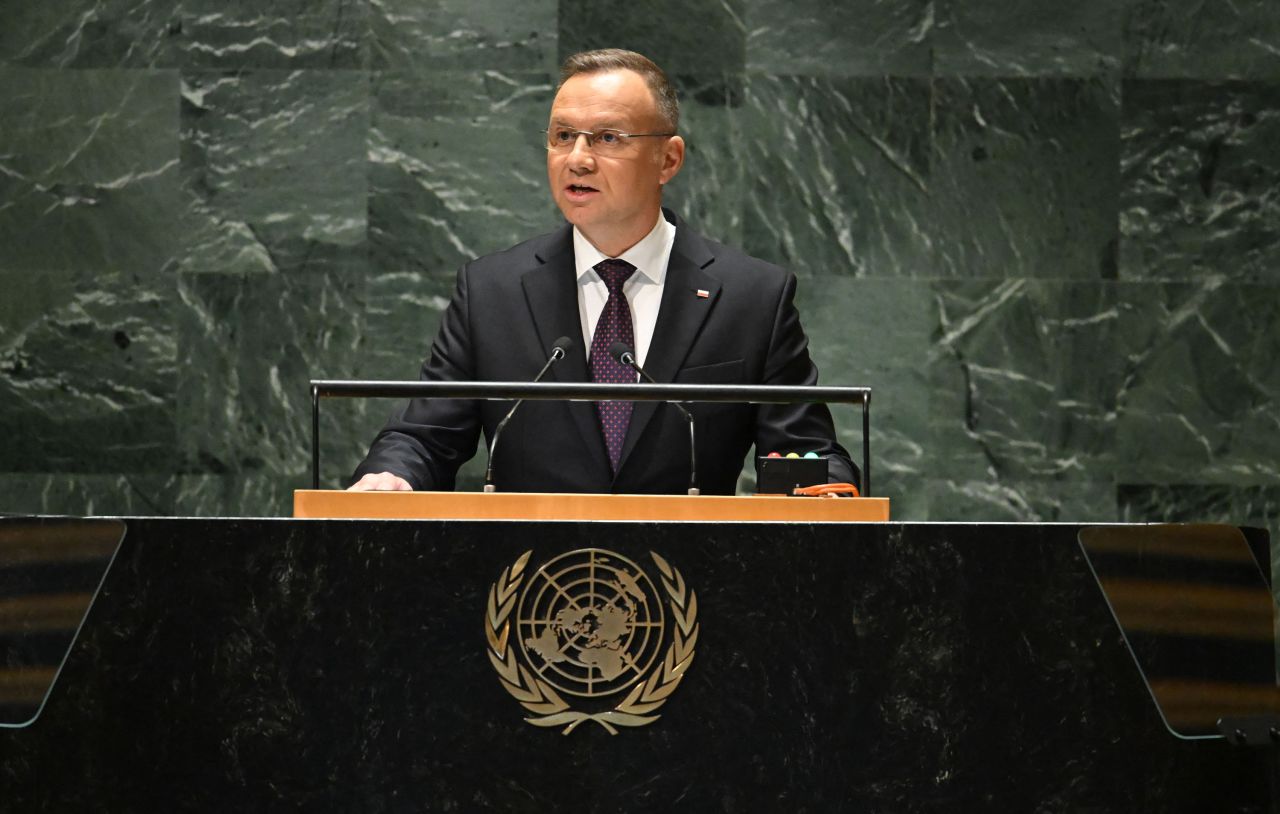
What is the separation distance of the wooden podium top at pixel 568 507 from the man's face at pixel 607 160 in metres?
1.41

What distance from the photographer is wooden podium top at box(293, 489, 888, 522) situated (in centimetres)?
226

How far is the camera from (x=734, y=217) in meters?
5.21

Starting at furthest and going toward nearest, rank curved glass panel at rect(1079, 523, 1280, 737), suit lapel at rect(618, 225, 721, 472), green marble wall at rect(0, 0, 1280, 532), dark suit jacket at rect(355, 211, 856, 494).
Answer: green marble wall at rect(0, 0, 1280, 532) < suit lapel at rect(618, 225, 721, 472) < dark suit jacket at rect(355, 211, 856, 494) < curved glass panel at rect(1079, 523, 1280, 737)

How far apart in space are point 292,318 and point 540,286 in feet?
5.80

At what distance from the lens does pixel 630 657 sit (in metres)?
2.15

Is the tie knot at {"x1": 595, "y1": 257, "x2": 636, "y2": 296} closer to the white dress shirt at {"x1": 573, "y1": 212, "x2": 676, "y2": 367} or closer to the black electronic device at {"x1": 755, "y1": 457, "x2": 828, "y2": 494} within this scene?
the white dress shirt at {"x1": 573, "y1": 212, "x2": 676, "y2": 367}

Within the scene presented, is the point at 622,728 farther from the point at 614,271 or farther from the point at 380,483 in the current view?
the point at 614,271

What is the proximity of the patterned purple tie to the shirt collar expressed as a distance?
1.1 inches

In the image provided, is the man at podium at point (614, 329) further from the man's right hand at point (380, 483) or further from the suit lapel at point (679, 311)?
the man's right hand at point (380, 483)

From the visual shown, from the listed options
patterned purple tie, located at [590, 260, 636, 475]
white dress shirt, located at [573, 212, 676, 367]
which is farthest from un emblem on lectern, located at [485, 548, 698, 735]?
white dress shirt, located at [573, 212, 676, 367]

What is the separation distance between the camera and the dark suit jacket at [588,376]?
11.0 ft

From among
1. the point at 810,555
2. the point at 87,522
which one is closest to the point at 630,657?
Answer: the point at 810,555

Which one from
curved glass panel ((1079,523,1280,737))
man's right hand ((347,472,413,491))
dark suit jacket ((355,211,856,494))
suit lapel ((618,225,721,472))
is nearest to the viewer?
curved glass panel ((1079,523,1280,737))

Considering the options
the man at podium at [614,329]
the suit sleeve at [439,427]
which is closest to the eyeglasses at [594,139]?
the man at podium at [614,329]
